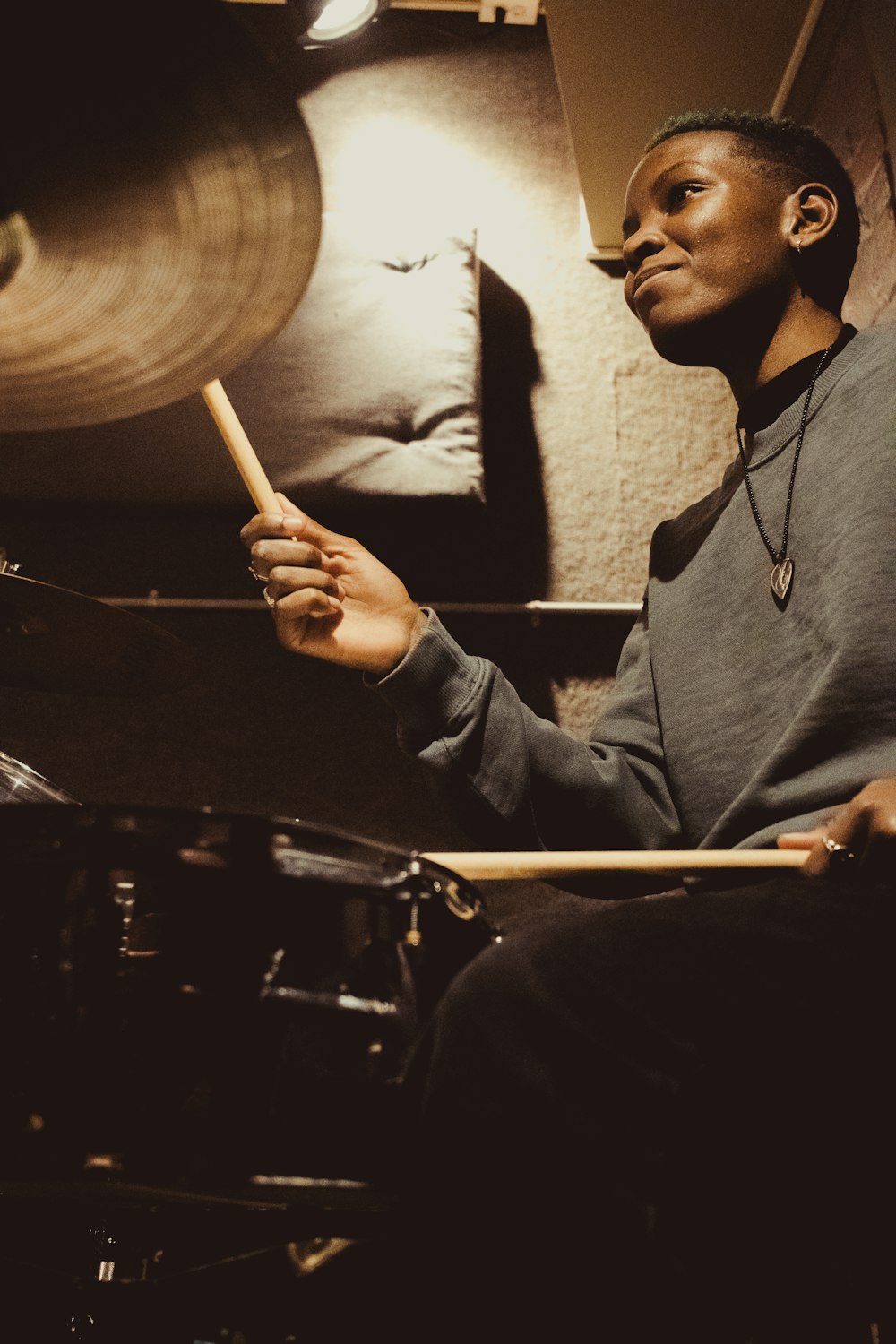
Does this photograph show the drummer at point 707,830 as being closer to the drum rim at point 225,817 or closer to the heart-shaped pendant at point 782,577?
the heart-shaped pendant at point 782,577

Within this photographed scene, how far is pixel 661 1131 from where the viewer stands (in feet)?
1.95

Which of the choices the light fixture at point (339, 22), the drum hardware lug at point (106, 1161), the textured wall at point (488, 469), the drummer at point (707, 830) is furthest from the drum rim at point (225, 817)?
the light fixture at point (339, 22)

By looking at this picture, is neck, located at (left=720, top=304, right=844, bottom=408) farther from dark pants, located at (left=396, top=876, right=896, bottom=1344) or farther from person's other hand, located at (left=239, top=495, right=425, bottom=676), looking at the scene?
dark pants, located at (left=396, top=876, right=896, bottom=1344)

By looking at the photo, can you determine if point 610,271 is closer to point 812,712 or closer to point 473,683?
point 473,683

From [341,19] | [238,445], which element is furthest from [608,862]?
[341,19]

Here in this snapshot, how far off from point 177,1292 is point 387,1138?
1.35 feet

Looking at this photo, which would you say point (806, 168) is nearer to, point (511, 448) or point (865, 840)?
point (511, 448)

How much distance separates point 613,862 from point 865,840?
23 centimetres

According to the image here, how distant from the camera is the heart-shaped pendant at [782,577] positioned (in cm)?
112

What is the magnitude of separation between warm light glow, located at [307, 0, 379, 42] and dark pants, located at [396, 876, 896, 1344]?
190cm

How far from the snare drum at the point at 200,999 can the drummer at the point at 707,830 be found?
55mm

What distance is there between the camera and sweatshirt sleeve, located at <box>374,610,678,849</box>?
114 cm

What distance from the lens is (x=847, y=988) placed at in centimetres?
65

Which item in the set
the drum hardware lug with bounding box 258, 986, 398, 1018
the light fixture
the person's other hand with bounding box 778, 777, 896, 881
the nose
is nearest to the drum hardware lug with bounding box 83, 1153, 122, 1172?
the drum hardware lug with bounding box 258, 986, 398, 1018
